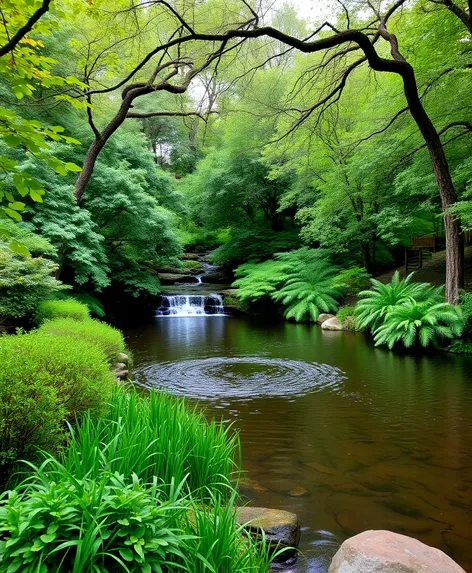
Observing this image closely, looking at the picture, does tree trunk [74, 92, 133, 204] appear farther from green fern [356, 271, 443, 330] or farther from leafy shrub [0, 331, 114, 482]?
green fern [356, 271, 443, 330]

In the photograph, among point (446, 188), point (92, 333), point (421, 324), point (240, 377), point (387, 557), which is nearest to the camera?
point (387, 557)

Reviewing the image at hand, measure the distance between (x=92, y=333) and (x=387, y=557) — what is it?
19.6 feet

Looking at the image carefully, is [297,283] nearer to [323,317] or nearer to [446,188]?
[323,317]

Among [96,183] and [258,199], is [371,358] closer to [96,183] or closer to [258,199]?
[96,183]

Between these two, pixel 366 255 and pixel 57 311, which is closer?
pixel 57 311

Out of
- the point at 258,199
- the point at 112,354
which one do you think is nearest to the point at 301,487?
the point at 112,354

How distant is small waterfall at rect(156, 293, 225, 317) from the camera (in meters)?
18.6

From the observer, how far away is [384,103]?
39.9ft

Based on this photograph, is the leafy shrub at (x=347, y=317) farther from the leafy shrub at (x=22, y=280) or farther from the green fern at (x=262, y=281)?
the leafy shrub at (x=22, y=280)

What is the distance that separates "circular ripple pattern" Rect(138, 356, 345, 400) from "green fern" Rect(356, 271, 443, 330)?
387cm

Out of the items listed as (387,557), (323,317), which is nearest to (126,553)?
(387,557)

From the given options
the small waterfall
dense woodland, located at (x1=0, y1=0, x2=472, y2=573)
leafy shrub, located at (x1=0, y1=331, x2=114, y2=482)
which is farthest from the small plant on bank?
the small waterfall

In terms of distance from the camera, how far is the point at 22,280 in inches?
294

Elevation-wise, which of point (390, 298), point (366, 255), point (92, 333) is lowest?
point (92, 333)
